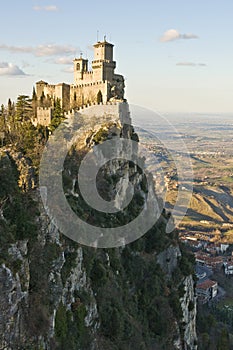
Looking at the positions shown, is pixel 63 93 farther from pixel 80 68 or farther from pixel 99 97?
pixel 99 97

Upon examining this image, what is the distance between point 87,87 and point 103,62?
2.52m

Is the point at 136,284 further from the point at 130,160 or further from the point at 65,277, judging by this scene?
the point at 65,277

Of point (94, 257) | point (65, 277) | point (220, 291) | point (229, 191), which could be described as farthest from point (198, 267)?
point (229, 191)

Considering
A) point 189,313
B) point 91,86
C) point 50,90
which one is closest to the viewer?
point 189,313

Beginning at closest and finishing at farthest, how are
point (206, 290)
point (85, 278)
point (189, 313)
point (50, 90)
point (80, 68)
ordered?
point (85, 278) → point (189, 313) → point (80, 68) → point (50, 90) → point (206, 290)

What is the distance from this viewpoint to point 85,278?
2275 cm

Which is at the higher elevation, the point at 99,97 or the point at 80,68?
the point at 80,68

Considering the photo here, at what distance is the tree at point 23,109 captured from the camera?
39250 mm

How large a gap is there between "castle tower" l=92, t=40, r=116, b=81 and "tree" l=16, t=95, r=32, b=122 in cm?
645

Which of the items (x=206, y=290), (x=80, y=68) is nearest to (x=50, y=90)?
(x=80, y=68)

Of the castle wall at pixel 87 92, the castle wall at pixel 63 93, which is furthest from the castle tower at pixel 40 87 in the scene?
the castle wall at pixel 87 92

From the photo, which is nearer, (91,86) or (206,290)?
(91,86)

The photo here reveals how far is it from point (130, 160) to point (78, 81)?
10.4m

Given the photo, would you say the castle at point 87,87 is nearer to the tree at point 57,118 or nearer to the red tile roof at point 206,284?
the tree at point 57,118
